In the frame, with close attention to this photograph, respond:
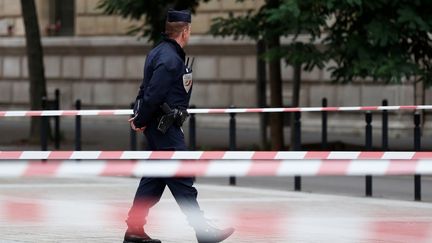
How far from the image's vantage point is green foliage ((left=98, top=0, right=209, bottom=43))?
19.7 m

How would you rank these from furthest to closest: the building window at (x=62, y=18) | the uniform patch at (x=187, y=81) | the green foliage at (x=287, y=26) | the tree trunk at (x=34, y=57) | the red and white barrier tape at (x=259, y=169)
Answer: the building window at (x=62, y=18), the tree trunk at (x=34, y=57), the green foliage at (x=287, y=26), the uniform patch at (x=187, y=81), the red and white barrier tape at (x=259, y=169)

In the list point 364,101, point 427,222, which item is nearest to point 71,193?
point 427,222

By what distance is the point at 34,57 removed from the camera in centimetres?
2312

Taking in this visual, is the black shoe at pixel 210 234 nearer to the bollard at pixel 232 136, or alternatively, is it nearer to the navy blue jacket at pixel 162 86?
the navy blue jacket at pixel 162 86

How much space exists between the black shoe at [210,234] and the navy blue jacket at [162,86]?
0.67 metres

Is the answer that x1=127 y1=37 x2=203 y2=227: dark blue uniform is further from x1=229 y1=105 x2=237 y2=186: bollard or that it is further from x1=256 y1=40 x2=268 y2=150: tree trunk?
x1=256 y1=40 x2=268 y2=150: tree trunk

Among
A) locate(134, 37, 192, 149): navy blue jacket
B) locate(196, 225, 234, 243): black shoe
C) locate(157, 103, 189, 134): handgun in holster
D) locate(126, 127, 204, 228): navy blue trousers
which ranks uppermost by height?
locate(134, 37, 192, 149): navy blue jacket

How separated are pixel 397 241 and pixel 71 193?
4961mm

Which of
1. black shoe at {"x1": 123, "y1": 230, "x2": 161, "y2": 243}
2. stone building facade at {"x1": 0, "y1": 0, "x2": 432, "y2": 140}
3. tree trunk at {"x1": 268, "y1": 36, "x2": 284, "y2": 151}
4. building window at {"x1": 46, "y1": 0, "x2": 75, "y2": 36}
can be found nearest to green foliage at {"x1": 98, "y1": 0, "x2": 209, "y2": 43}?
tree trunk at {"x1": 268, "y1": 36, "x2": 284, "y2": 151}

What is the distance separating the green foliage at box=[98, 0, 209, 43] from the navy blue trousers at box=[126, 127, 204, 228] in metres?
10.0

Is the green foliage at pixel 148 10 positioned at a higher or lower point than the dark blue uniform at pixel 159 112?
higher

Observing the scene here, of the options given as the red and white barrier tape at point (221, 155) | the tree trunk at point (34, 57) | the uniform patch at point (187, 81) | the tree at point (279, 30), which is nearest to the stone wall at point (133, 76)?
the tree trunk at point (34, 57)

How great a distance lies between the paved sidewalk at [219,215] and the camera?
34.3ft

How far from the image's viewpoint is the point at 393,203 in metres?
13.6
